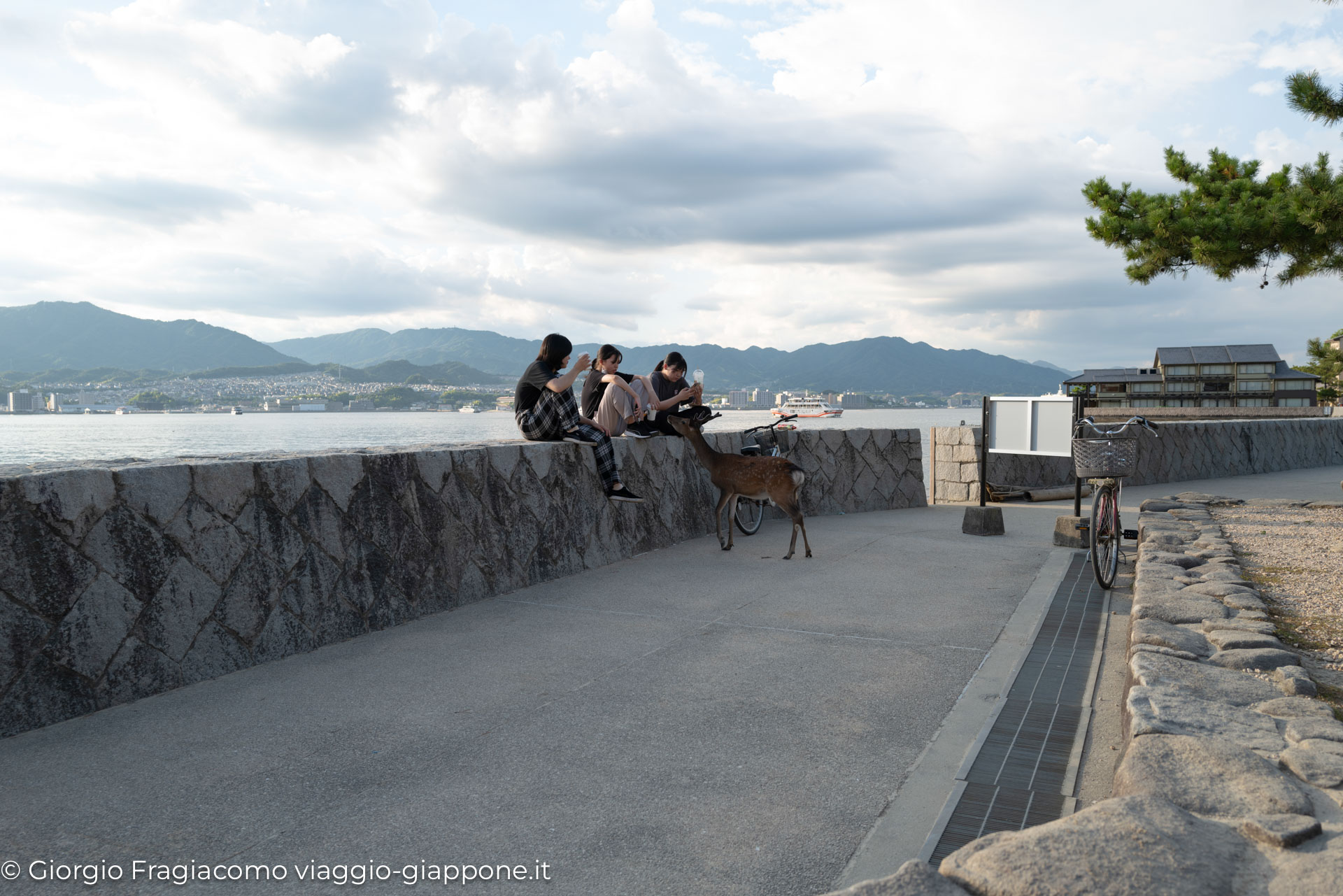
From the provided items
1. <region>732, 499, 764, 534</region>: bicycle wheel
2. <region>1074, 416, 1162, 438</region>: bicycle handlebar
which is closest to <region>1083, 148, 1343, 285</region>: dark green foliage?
<region>1074, 416, 1162, 438</region>: bicycle handlebar

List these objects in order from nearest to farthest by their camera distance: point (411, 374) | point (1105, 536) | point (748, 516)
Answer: point (1105, 536) < point (748, 516) < point (411, 374)

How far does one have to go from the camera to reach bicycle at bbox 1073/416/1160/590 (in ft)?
19.4

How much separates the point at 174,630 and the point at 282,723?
90cm

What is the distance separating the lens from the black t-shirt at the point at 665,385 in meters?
8.98

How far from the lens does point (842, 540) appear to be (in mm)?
8578

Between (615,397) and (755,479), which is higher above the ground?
(615,397)

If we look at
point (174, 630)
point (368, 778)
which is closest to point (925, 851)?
point (368, 778)

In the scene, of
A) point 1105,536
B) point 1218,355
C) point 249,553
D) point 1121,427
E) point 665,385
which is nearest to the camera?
point 249,553

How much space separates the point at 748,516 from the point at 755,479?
1362 millimetres

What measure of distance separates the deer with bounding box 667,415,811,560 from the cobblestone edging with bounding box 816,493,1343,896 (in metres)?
3.97

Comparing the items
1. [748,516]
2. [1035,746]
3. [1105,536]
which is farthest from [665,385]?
[1035,746]

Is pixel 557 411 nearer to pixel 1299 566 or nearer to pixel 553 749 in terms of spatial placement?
pixel 553 749

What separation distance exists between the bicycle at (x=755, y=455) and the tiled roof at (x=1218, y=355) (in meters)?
76.2

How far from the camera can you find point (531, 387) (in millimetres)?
6969
